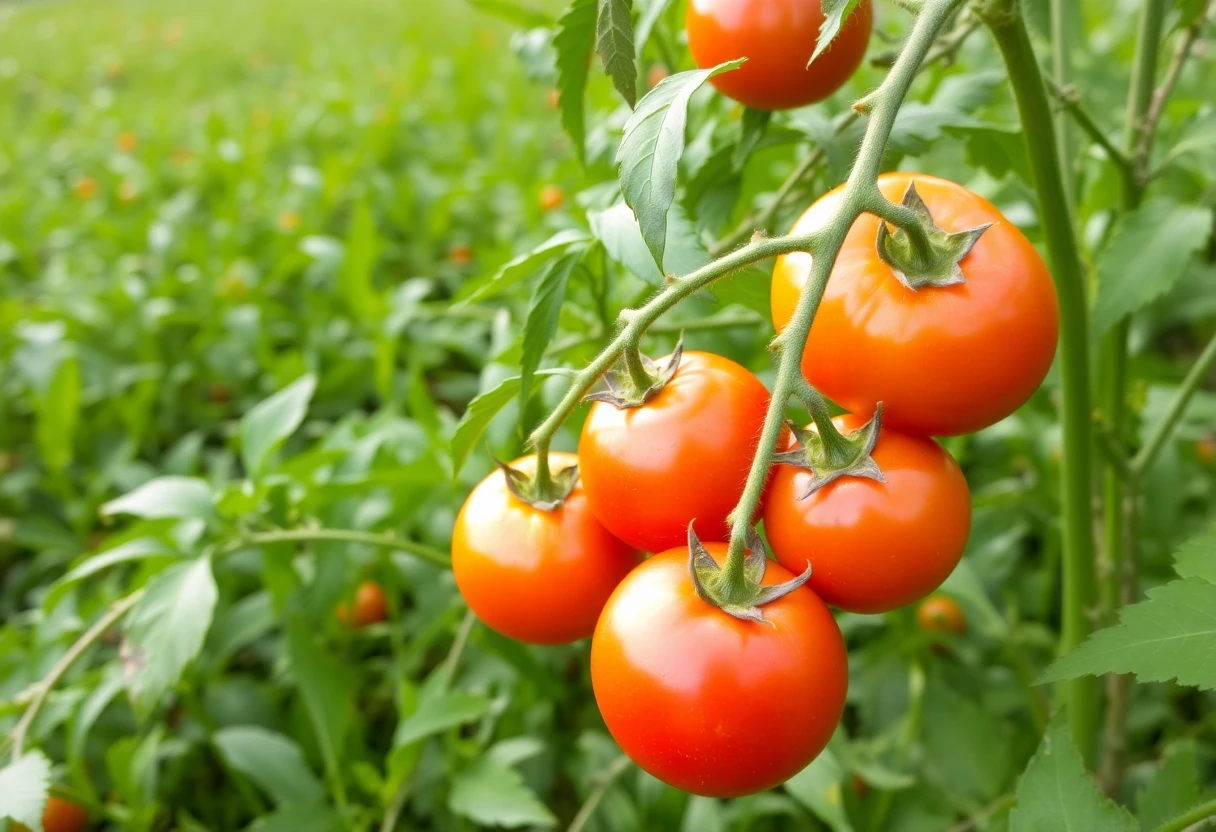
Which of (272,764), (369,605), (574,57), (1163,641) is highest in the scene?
(574,57)

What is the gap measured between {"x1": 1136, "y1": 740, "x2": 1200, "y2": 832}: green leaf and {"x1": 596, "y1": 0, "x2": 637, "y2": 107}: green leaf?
903 millimetres

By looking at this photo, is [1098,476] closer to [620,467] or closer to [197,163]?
[620,467]

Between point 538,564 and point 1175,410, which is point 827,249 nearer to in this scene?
point 538,564

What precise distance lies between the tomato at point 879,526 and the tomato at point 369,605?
1226mm

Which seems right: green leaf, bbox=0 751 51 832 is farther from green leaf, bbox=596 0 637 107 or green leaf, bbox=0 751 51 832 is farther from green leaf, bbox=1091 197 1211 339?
green leaf, bbox=1091 197 1211 339

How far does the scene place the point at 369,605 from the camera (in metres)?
1.82

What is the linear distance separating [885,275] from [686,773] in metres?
0.37

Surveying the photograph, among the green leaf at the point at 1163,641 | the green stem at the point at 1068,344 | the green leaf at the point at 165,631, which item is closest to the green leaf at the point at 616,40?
the green stem at the point at 1068,344

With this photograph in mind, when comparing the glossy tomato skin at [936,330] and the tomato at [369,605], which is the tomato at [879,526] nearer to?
the glossy tomato skin at [936,330]

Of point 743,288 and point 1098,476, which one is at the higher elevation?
point 743,288

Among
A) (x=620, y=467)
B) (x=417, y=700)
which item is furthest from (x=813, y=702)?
(x=417, y=700)

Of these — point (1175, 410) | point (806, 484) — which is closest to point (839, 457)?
point (806, 484)

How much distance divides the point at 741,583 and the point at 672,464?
0.34ft

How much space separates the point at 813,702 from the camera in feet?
2.14
